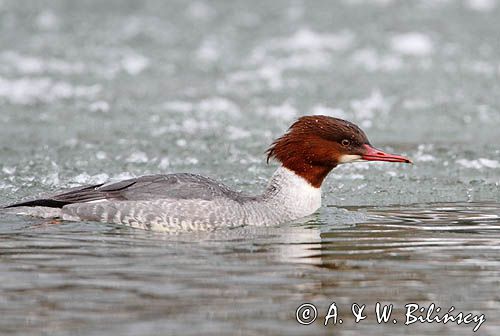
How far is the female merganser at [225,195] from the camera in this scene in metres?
8.77

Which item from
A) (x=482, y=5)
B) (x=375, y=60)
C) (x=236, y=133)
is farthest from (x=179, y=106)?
(x=482, y=5)

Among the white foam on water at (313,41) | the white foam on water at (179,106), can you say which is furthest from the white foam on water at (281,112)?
the white foam on water at (313,41)

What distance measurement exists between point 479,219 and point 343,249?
1.72m

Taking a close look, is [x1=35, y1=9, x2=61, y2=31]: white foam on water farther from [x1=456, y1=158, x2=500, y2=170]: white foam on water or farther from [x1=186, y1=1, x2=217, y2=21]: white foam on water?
[x1=456, y1=158, x2=500, y2=170]: white foam on water

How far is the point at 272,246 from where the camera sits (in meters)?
8.07

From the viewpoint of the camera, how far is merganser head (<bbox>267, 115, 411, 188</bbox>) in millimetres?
9094

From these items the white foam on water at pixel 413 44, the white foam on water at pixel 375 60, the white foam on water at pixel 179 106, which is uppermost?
the white foam on water at pixel 413 44

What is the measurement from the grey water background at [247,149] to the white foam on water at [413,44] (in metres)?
0.04

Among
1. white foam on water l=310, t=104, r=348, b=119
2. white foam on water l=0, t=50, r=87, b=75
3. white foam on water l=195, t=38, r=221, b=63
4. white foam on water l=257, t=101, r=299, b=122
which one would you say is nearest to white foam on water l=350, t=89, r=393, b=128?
white foam on water l=310, t=104, r=348, b=119

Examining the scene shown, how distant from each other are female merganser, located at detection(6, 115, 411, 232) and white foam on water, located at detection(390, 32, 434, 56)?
26.6ft

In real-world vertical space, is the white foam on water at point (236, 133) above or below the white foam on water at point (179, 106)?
below

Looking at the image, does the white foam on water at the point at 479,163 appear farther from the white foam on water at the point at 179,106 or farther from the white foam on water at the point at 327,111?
the white foam on water at the point at 179,106

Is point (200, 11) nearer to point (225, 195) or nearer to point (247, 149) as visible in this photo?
point (247, 149)

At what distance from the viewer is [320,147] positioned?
915cm
